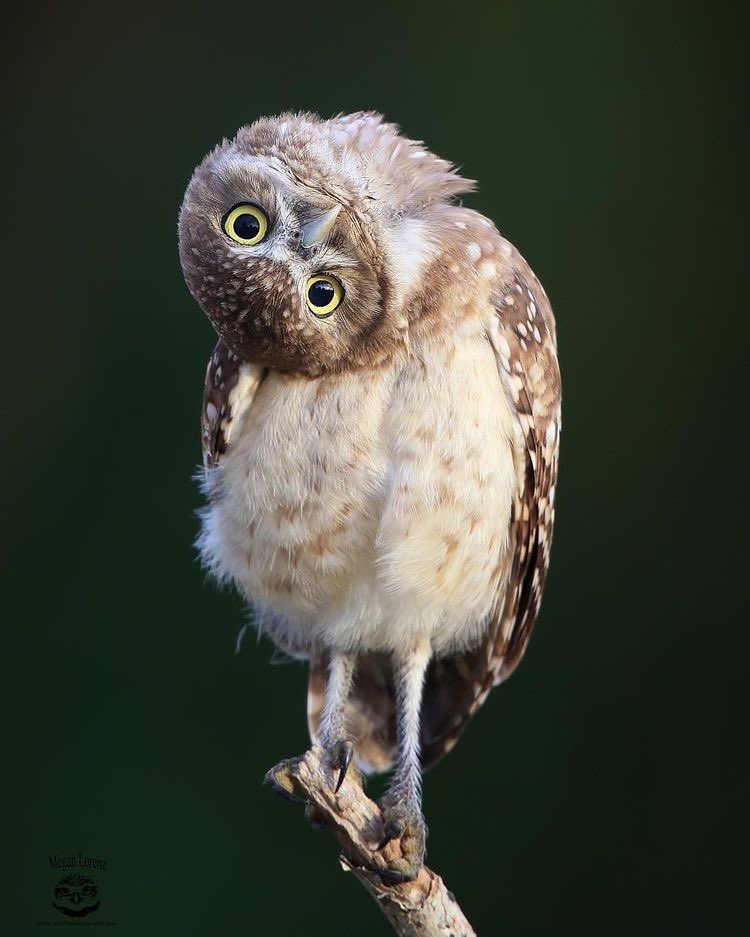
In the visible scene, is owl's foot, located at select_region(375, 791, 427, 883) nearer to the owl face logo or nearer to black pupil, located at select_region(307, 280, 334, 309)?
black pupil, located at select_region(307, 280, 334, 309)

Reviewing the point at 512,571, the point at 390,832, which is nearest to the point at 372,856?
the point at 390,832

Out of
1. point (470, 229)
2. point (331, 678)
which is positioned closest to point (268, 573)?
point (331, 678)

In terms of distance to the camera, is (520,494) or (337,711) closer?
(520,494)

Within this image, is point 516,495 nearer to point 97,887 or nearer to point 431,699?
point 431,699

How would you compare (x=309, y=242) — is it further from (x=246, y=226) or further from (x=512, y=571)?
(x=512, y=571)

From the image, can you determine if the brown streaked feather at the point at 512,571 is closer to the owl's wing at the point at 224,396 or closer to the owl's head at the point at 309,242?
the owl's head at the point at 309,242

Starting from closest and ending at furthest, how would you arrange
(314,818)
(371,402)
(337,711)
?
1. (371,402)
2. (314,818)
3. (337,711)

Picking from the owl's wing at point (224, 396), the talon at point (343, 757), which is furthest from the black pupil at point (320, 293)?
the talon at point (343, 757)
